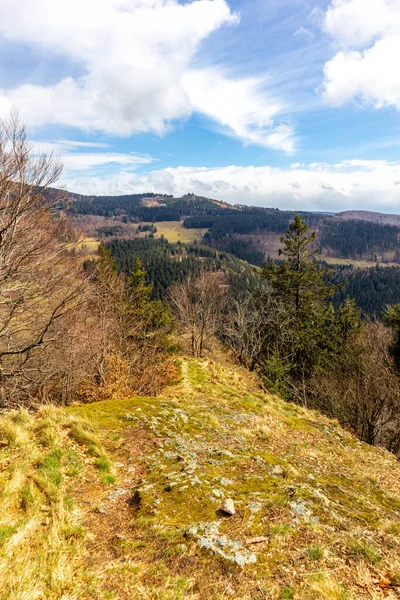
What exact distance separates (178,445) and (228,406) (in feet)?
16.5

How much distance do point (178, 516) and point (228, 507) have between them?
808mm

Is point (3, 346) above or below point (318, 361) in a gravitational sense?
above

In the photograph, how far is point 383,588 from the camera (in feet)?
11.2

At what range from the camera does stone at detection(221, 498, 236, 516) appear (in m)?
4.65

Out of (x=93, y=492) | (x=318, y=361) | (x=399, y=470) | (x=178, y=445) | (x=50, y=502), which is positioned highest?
(x=50, y=502)

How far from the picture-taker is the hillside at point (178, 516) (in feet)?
11.0

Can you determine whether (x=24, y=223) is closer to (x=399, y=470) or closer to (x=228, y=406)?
(x=228, y=406)

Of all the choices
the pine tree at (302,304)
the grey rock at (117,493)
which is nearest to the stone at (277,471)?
the grey rock at (117,493)

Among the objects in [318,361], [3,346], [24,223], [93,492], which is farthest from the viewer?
[318,361]

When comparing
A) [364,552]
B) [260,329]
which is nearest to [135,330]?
[260,329]

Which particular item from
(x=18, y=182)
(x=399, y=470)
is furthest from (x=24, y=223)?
(x=399, y=470)

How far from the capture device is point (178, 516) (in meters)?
4.59

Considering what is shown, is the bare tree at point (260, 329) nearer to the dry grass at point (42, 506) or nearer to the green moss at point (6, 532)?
the dry grass at point (42, 506)

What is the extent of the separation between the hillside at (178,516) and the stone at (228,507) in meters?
0.09
